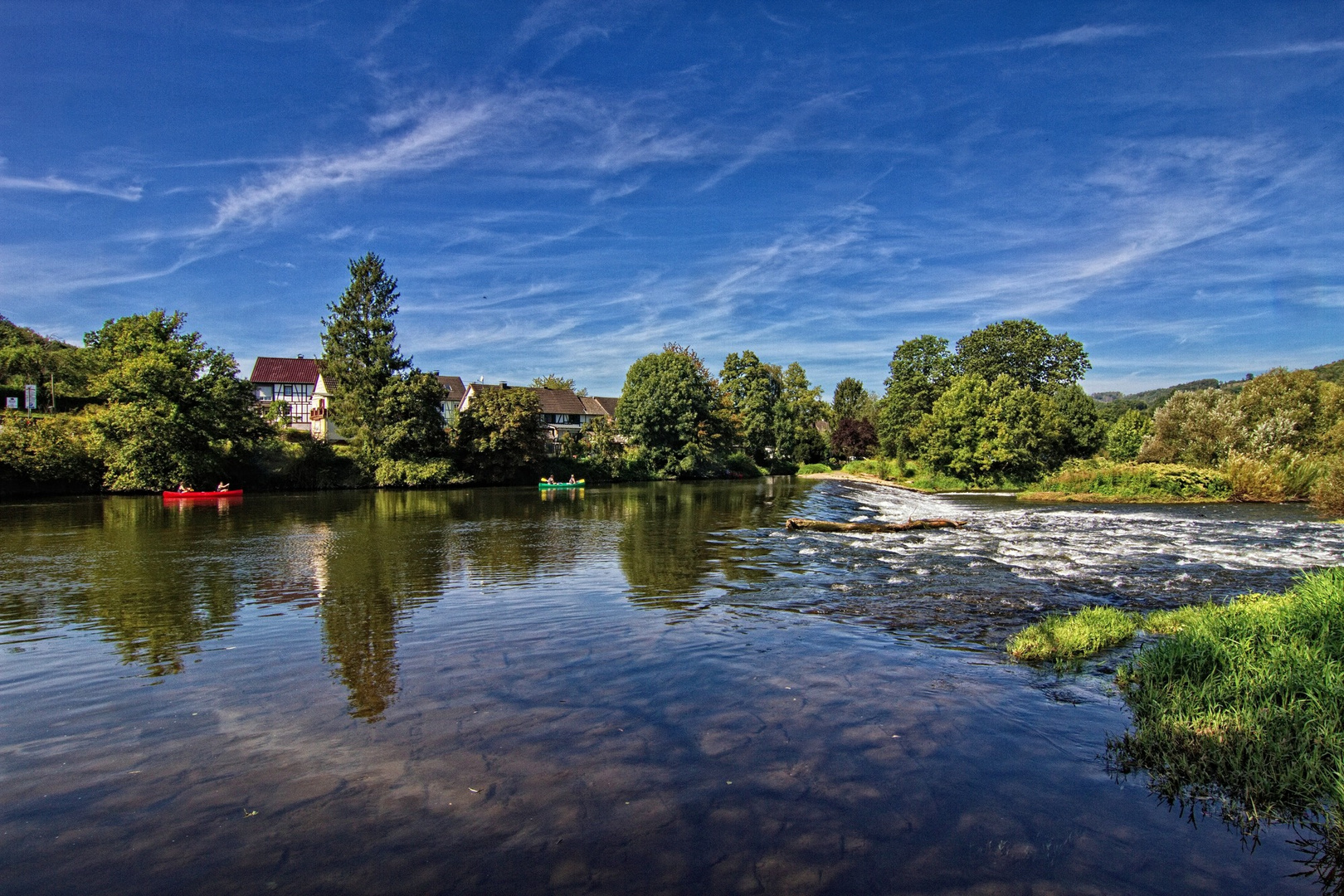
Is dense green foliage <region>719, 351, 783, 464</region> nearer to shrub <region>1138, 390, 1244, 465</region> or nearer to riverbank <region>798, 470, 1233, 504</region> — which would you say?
riverbank <region>798, 470, 1233, 504</region>

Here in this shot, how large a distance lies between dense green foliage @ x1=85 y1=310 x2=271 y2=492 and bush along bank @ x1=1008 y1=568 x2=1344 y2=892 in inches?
2308

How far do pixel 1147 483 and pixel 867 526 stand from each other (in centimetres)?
2871

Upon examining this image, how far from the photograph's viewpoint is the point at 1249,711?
23.1 feet

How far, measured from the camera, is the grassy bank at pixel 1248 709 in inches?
245

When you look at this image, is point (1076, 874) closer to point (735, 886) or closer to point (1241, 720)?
point (735, 886)

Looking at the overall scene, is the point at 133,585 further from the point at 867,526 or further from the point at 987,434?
the point at 987,434

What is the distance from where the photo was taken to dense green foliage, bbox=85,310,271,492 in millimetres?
49688

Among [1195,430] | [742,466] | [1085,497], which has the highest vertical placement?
[1195,430]

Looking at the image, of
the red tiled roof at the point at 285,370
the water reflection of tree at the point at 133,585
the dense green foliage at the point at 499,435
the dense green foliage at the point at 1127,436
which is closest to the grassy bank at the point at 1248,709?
the water reflection of tree at the point at 133,585

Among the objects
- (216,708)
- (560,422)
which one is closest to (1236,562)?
(216,708)

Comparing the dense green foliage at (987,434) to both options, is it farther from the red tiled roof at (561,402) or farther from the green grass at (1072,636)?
the red tiled roof at (561,402)

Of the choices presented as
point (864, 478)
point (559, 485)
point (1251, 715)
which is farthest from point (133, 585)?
point (864, 478)

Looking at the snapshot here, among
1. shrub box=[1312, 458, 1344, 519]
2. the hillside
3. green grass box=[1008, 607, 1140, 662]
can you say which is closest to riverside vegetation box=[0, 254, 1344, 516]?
shrub box=[1312, 458, 1344, 519]

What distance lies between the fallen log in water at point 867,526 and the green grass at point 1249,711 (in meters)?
17.2
